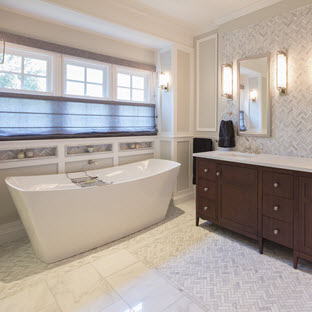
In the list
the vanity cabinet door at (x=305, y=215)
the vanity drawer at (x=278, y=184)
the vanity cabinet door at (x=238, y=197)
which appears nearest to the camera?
the vanity cabinet door at (x=305, y=215)

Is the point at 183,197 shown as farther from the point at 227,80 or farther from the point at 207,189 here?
the point at 227,80

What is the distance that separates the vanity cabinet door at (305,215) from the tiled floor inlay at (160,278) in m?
0.24

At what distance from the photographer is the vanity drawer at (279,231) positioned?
196cm

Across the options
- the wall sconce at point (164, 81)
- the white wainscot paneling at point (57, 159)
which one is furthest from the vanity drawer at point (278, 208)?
the wall sconce at point (164, 81)

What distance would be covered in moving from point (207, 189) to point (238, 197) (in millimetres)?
387

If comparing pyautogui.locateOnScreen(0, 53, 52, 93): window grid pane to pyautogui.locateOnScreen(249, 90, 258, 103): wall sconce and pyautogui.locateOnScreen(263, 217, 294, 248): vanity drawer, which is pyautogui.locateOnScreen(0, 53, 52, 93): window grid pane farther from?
pyautogui.locateOnScreen(263, 217, 294, 248): vanity drawer

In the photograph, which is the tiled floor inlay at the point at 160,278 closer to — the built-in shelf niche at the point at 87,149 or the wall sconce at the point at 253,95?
the built-in shelf niche at the point at 87,149

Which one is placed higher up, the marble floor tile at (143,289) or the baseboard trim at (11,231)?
the baseboard trim at (11,231)

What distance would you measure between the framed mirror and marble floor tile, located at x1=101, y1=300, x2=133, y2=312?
7.43ft

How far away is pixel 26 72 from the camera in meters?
2.59

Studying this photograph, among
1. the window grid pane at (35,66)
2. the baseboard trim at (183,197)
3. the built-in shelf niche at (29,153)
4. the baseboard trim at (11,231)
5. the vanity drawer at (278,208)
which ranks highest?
the window grid pane at (35,66)

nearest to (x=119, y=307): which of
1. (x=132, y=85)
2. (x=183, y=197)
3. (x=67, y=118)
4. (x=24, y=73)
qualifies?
(x=67, y=118)

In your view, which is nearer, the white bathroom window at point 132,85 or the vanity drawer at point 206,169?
the vanity drawer at point 206,169

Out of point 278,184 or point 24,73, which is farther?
point 24,73
